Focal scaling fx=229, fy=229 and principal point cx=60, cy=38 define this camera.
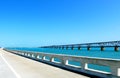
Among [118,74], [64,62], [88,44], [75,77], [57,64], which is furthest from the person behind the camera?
[88,44]

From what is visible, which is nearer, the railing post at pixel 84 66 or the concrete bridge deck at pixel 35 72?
the concrete bridge deck at pixel 35 72

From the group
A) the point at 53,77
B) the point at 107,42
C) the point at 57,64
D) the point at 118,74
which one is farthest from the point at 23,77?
the point at 107,42

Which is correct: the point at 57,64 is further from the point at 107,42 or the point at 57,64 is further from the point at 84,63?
the point at 107,42

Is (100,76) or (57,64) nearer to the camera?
(100,76)

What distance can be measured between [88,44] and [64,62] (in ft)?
469

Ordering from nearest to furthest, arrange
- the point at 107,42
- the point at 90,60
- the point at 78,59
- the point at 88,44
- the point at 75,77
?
1. the point at 75,77
2. the point at 90,60
3. the point at 78,59
4. the point at 107,42
5. the point at 88,44

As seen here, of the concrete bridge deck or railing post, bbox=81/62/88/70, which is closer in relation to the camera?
the concrete bridge deck

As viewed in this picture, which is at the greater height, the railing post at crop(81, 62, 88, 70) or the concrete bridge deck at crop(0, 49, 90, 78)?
the railing post at crop(81, 62, 88, 70)

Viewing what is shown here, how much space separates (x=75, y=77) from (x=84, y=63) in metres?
2.64

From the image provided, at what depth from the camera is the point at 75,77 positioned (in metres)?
12.1

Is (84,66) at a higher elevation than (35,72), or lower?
higher

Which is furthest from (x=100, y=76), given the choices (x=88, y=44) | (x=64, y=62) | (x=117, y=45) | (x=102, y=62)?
(x=88, y=44)

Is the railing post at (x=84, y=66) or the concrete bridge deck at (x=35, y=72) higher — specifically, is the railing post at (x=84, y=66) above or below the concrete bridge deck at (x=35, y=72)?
above

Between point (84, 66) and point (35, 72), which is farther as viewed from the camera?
point (35, 72)
